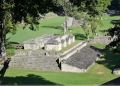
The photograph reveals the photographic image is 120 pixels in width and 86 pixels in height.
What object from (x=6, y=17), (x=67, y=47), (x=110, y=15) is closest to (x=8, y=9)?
(x=6, y=17)

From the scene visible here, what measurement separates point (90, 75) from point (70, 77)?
3450mm

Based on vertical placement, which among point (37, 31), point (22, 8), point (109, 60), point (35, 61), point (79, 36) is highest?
point (22, 8)

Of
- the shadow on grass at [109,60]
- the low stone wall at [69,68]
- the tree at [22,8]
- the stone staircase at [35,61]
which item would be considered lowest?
the shadow on grass at [109,60]

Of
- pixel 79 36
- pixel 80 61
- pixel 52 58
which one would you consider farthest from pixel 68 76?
pixel 79 36

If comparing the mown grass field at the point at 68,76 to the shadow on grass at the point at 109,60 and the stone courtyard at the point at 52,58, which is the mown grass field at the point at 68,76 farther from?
the stone courtyard at the point at 52,58

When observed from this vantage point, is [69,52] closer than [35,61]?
No

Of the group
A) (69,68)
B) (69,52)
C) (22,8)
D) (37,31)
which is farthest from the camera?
(37,31)

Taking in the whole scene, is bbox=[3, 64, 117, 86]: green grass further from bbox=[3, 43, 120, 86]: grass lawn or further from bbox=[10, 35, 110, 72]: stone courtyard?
bbox=[10, 35, 110, 72]: stone courtyard

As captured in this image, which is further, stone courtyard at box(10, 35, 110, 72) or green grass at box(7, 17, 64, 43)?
green grass at box(7, 17, 64, 43)

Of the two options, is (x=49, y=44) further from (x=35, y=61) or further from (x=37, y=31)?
(x=37, y=31)

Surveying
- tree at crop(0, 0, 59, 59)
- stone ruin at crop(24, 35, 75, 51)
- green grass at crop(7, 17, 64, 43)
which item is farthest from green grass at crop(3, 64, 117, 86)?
green grass at crop(7, 17, 64, 43)

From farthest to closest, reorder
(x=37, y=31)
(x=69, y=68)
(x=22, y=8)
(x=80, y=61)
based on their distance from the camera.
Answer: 1. (x=37, y=31)
2. (x=80, y=61)
3. (x=69, y=68)
4. (x=22, y=8)

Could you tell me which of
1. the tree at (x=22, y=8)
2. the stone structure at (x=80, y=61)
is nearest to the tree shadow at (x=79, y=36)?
the stone structure at (x=80, y=61)

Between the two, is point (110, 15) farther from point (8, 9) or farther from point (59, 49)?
point (8, 9)
